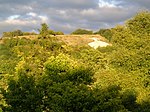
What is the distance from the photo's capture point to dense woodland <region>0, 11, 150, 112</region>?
27.8m

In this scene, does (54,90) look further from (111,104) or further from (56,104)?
(111,104)

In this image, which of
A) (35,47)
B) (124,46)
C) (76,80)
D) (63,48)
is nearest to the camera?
(76,80)

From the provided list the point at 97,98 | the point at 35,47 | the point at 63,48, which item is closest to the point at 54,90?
the point at 97,98

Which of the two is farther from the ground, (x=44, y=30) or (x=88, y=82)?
(x=44, y=30)

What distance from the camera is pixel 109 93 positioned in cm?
2884

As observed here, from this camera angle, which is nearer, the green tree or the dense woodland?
the dense woodland

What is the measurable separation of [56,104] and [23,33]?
121 meters

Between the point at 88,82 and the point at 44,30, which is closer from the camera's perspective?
the point at 88,82

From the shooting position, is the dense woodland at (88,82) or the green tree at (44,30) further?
the green tree at (44,30)

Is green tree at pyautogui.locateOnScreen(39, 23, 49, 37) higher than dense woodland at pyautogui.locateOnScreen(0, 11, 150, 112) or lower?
higher

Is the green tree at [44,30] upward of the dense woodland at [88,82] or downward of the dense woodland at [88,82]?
upward

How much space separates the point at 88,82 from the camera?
32875 millimetres

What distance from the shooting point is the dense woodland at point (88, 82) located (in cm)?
2775

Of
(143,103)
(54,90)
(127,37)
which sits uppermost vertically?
(127,37)
